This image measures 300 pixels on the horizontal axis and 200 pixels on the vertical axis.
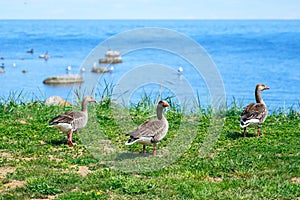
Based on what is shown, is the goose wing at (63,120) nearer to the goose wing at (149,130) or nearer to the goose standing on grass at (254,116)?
the goose wing at (149,130)

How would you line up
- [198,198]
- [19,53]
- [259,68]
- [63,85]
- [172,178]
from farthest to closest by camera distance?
[19,53] < [259,68] < [63,85] < [172,178] < [198,198]

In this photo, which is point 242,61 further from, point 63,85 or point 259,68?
point 63,85

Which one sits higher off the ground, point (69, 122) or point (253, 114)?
point (253, 114)

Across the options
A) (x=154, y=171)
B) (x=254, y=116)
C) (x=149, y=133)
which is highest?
(x=254, y=116)

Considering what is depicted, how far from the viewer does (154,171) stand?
9.66 meters

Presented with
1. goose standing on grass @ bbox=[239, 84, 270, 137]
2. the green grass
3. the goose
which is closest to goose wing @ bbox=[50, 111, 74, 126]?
the green grass

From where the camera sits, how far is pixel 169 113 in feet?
51.2

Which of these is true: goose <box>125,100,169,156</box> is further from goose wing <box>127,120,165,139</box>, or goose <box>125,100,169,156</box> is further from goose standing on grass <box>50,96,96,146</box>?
goose standing on grass <box>50,96,96,146</box>

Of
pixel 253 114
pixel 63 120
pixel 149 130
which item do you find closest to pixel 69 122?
pixel 63 120

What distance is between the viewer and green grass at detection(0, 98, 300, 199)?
8.33 m

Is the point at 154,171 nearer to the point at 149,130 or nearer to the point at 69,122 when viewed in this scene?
the point at 149,130

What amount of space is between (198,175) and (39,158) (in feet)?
11.4

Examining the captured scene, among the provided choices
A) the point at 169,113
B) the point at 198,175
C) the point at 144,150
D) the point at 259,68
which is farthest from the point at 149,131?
the point at 259,68

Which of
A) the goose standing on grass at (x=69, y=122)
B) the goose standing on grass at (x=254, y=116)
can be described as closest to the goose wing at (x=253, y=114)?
the goose standing on grass at (x=254, y=116)
